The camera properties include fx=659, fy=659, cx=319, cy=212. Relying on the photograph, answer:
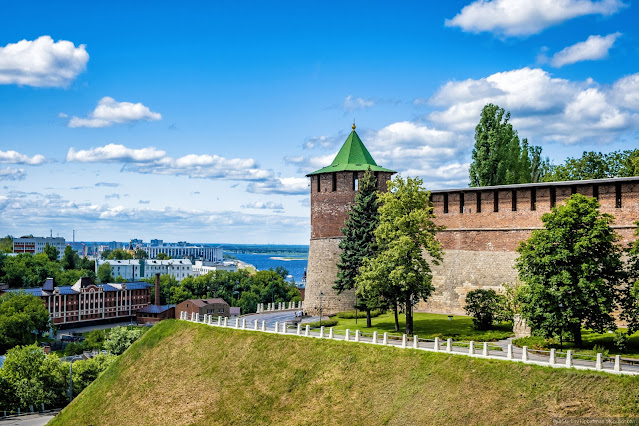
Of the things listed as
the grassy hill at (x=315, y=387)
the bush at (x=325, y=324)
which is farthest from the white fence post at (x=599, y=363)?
the bush at (x=325, y=324)

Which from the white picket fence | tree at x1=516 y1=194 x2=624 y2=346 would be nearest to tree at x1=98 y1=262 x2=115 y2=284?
the white picket fence

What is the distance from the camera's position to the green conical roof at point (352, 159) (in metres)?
46.4

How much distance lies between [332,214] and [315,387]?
18868mm

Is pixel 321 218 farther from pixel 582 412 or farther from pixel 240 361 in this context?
pixel 582 412

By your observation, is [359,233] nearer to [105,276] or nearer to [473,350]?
[473,350]

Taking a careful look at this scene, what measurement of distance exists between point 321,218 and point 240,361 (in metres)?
15.3

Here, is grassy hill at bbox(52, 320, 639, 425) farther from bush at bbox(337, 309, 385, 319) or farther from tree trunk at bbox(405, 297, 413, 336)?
bush at bbox(337, 309, 385, 319)

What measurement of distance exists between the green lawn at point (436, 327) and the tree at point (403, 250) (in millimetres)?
1670

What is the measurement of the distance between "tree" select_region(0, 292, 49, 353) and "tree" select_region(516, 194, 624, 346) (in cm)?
6943

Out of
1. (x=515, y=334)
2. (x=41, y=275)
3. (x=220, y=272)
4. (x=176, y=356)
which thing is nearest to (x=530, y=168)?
(x=515, y=334)

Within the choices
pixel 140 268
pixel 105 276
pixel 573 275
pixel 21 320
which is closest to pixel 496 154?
pixel 573 275

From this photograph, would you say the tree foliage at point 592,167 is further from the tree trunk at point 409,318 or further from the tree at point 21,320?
the tree at point 21,320

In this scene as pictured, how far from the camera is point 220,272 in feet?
366

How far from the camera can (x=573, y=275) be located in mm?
28234
